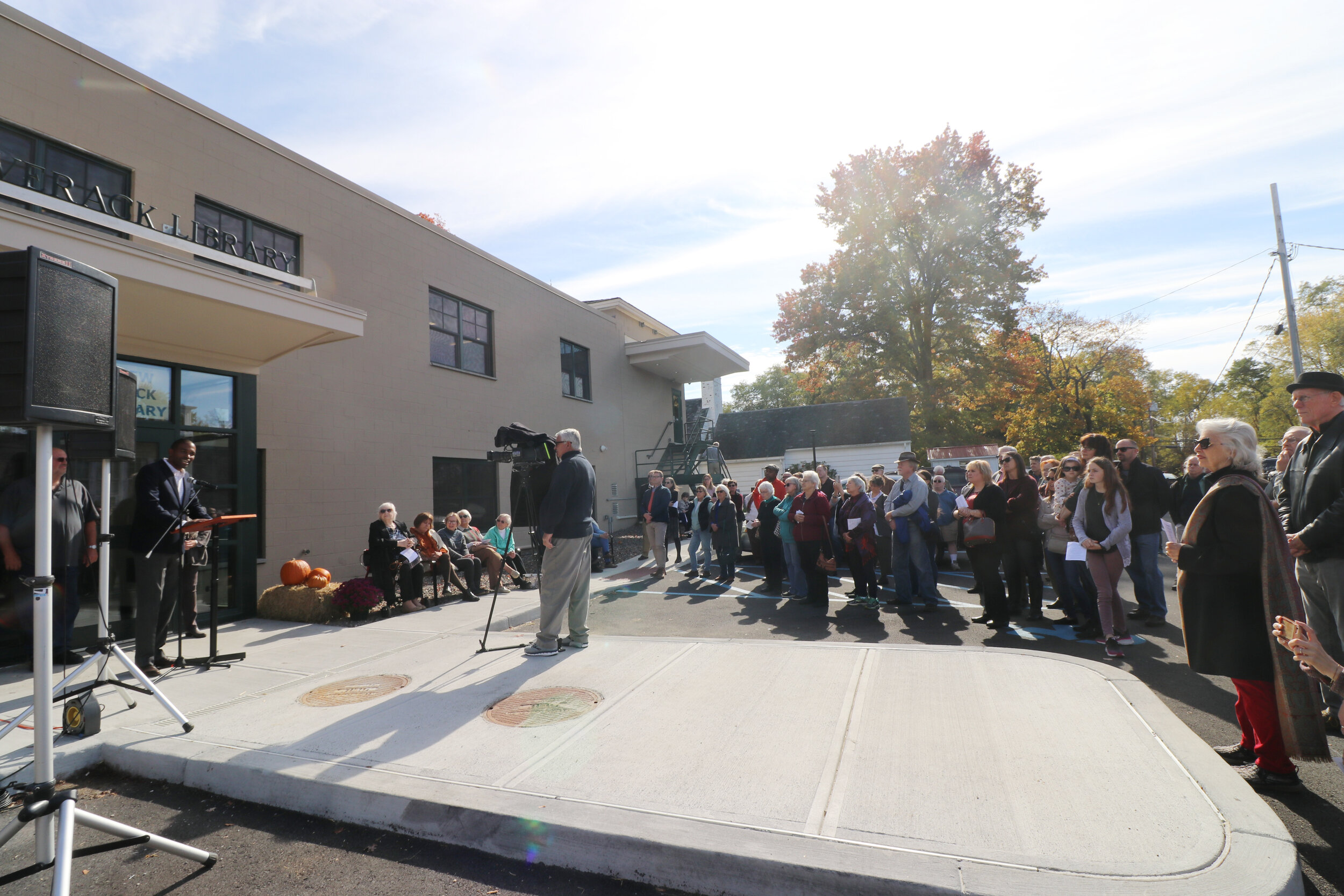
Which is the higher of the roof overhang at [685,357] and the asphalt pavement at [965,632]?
the roof overhang at [685,357]

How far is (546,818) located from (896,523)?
20.0 ft

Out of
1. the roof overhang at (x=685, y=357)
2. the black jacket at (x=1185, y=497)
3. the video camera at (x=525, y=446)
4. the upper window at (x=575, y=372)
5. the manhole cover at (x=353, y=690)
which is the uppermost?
the roof overhang at (x=685, y=357)

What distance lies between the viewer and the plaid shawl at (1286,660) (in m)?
3.06

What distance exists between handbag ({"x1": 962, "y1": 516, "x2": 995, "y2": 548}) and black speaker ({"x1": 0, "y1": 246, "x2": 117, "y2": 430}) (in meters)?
7.08

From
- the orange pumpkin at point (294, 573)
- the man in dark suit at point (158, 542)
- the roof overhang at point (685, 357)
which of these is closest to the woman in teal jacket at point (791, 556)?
the orange pumpkin at point (294, 573)

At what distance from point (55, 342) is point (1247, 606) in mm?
5631

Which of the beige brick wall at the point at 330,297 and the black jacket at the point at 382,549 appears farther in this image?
the black jacket at the point at 382,549

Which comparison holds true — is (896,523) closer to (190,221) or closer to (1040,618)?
(1040,618)

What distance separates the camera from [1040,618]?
7.23 meters

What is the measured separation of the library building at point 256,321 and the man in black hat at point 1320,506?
717 cm

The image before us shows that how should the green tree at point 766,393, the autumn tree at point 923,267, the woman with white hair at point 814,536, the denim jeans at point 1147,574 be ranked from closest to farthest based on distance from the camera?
the denim jeans at point 1147,574
the woman with white hair at point 814,536
the autumn tree at point 923,267
the green tree at point 766,393

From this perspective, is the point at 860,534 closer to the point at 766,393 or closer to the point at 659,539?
the point at 659,539

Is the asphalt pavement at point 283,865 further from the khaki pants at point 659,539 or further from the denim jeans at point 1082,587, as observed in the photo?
the khaki pants at point 659,539

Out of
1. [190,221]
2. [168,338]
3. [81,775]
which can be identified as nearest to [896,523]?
[81,775]
